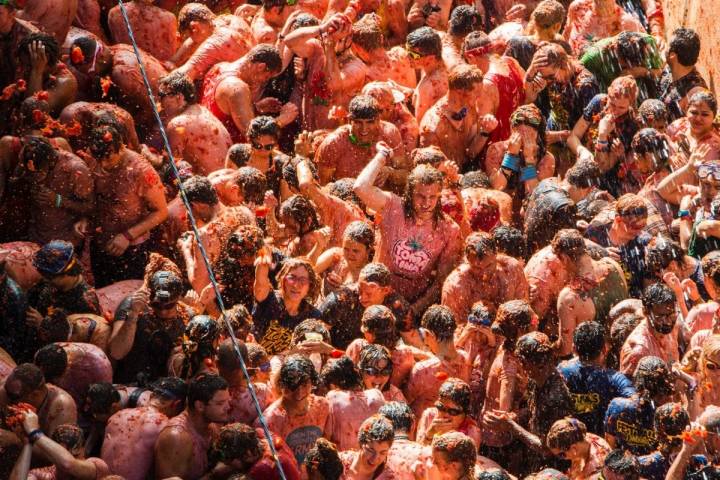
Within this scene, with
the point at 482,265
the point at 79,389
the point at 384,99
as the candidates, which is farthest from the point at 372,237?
the point at 79,389

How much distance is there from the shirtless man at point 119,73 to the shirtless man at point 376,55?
1.67m

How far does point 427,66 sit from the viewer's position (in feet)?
44.1

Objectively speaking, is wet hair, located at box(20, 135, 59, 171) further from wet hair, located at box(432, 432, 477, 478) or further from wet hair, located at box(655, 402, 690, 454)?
wet hair, located at box(655, 402, 690, 454)

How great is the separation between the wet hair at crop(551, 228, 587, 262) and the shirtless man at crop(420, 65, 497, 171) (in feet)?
6.35

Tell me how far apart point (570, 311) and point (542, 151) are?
2.11m

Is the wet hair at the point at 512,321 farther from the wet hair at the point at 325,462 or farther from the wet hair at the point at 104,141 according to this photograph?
the wet hair at the point at 104,141

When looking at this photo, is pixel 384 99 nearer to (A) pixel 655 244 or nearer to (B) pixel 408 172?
(B) pixel 408 172

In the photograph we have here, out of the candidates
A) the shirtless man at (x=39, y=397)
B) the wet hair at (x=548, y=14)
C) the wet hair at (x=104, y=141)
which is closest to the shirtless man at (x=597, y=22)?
the wet hair at (x=548, y=14)

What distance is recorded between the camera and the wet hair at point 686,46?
1334 cm

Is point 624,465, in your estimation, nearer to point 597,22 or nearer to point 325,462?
point 325,462

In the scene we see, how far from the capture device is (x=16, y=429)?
9227 millimetres

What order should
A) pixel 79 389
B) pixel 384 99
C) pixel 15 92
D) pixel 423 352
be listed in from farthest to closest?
pixel 384 99 < pixel 15 92 < pixel 423 352 < pixel 79 389

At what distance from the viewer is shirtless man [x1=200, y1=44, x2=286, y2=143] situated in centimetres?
1320

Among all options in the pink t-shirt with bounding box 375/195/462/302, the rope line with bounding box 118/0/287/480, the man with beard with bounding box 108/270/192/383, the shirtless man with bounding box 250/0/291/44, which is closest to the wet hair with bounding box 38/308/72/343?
the man with beard with bounding box 108/270/192/383
